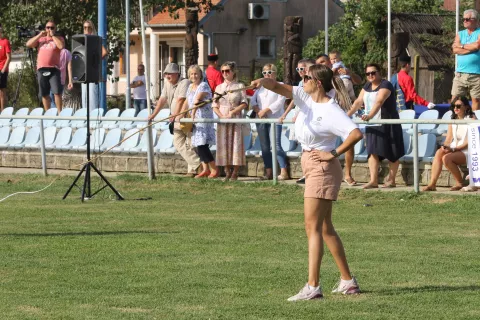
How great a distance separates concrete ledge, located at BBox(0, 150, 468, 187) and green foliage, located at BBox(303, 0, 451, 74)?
25628 mm

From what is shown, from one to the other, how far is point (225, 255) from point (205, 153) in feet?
26.7

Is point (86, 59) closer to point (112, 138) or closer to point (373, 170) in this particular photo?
point (112, 138)

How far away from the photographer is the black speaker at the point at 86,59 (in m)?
18.7

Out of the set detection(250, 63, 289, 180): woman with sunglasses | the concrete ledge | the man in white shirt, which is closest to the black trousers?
the concrete ledge

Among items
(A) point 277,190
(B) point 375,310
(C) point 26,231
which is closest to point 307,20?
(A) point 277,190

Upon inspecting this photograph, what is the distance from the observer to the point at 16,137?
24.0 meters

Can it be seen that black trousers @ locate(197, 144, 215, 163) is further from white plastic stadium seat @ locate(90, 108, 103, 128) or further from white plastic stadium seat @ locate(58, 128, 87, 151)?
white plastic stadium seat @ locate(58, 128, 87, 151)

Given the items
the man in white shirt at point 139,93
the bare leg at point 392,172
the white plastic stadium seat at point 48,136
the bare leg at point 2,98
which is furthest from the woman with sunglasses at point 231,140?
the man in white shirt at point 139,93

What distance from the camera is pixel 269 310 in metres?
9.20

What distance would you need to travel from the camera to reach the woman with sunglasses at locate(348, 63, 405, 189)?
1809cm

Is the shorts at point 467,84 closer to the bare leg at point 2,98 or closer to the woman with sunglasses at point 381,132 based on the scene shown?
the woman with sunglasses at point 381,132

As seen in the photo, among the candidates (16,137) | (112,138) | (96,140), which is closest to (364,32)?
(16,137)

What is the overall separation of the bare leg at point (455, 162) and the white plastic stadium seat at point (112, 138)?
6.80 metres

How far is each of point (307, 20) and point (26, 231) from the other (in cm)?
4940
